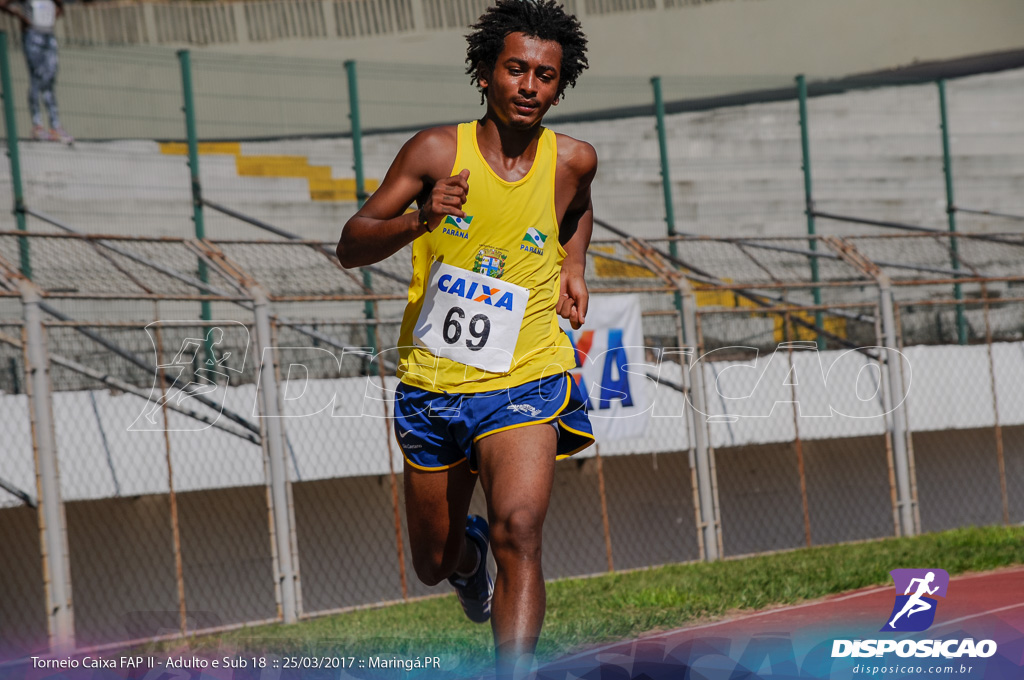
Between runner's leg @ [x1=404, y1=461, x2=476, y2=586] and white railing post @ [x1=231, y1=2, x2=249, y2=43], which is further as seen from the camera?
white railing post @ [x1=231, y1=2, x2=249, y2=43]

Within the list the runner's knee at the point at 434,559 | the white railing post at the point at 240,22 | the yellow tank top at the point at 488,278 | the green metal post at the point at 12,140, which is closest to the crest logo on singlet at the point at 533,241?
the yellow tank top at the point at 488,278

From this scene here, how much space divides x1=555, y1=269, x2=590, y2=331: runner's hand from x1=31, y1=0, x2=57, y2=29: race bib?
9.92 m

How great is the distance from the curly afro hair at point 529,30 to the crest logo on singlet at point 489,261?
63 centimetres

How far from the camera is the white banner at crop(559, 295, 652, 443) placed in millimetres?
9438

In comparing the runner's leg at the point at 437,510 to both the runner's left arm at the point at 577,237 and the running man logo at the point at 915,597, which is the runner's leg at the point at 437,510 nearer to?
the runner's left arm at the point at 577,237

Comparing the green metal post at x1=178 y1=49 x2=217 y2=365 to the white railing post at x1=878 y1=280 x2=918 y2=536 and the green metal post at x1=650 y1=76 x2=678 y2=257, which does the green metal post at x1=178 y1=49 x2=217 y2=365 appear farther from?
the white railing post at x1=878 y1=280 x2=918 y2=536

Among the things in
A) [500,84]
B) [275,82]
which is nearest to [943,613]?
[500,84]

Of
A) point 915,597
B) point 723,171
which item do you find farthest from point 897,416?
point 723,171

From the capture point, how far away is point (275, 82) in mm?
14102

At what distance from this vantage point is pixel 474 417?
3.93m

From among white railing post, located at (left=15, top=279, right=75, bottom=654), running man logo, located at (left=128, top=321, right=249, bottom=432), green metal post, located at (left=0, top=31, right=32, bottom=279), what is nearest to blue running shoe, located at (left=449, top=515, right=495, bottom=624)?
white railing post, located at (left=15, top=279, right=75, bottom=654)

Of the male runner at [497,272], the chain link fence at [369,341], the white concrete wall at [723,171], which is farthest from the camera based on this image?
the white concrete wall at [723,171]

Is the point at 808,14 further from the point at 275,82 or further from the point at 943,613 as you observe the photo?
the point at 943,613

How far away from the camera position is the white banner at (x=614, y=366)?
31.0 ft
